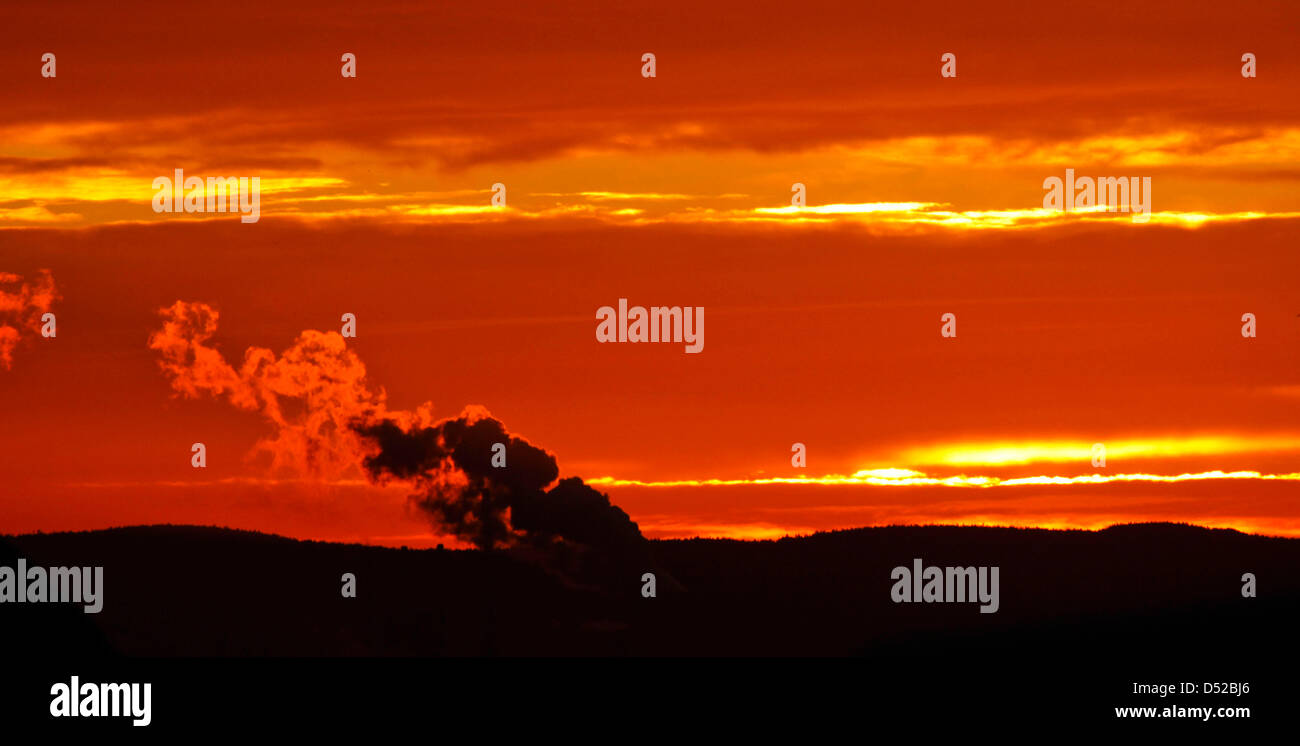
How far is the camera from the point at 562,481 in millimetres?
170375
